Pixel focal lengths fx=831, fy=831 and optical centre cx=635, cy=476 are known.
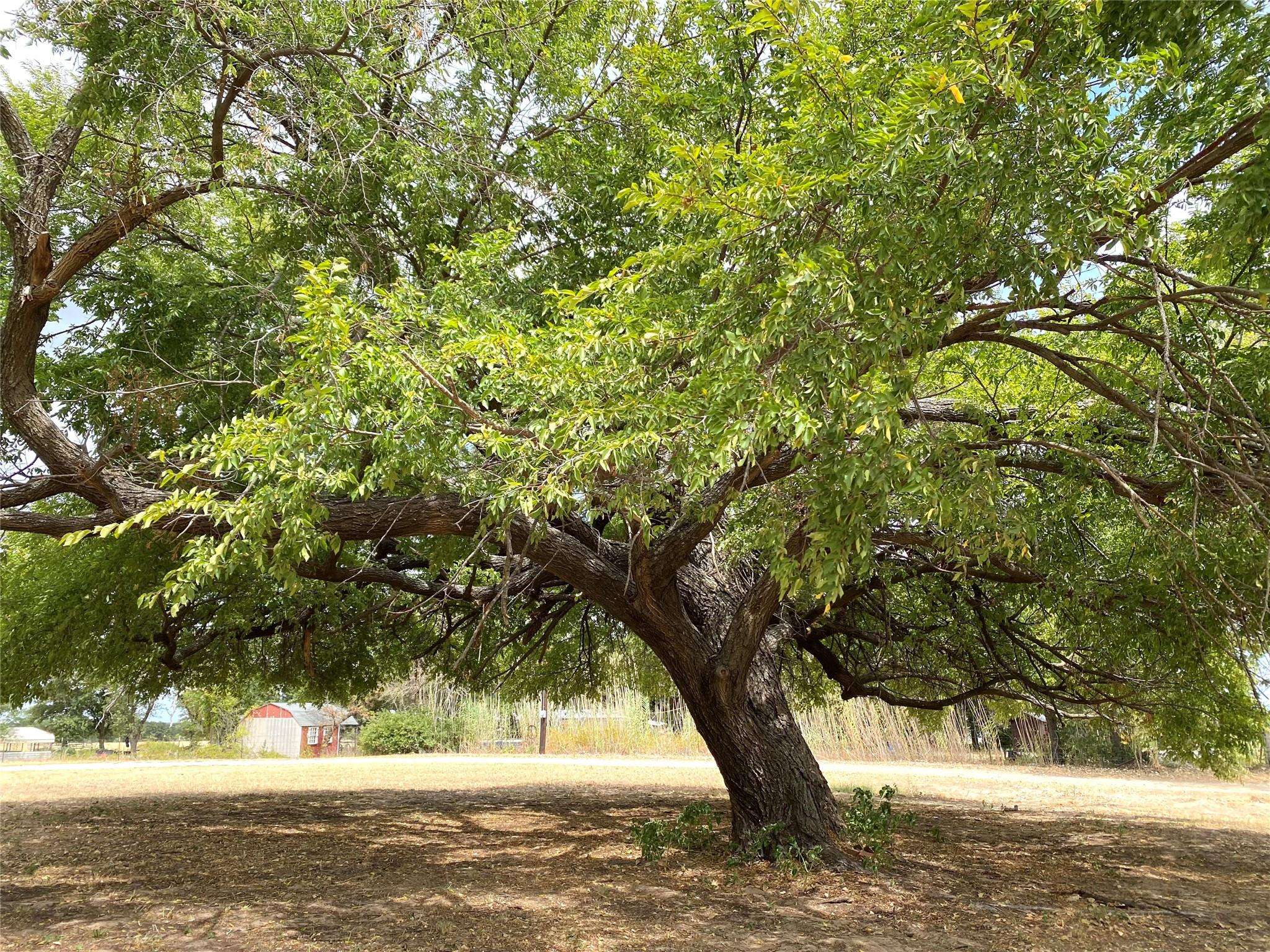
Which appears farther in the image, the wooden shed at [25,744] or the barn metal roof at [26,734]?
the barn metal roof at [26,734]

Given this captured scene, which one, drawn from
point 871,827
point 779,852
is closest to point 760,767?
point 779,852

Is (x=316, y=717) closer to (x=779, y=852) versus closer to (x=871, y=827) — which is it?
(x=871, y=827)

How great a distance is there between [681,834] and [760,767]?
44.3 inches

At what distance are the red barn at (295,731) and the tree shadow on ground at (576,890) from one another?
82.2ft

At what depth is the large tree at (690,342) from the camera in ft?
10.7

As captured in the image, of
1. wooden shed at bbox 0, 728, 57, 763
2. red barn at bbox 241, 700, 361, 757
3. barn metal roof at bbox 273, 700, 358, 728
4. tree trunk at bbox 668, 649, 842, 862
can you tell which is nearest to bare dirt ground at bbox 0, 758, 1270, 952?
tree trunk at bbox 668, 649, 842, 862

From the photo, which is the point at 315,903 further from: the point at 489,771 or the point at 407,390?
the point at 489,771

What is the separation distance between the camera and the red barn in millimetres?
33156

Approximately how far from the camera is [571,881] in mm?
6371

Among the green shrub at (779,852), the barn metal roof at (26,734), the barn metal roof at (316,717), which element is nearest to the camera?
the green shrub at (779,852)

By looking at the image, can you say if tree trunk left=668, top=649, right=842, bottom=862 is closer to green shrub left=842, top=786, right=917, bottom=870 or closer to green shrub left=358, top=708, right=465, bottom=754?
green shrub left=842, top=786, right=917, bottom=870

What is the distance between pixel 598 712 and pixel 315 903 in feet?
65.2

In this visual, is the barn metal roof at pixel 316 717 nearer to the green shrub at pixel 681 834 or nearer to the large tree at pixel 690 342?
the large tree at pixel 690 342

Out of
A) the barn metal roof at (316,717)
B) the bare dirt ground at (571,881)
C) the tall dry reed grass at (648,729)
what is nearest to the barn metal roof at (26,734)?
the barn metal roof at (316,717)
